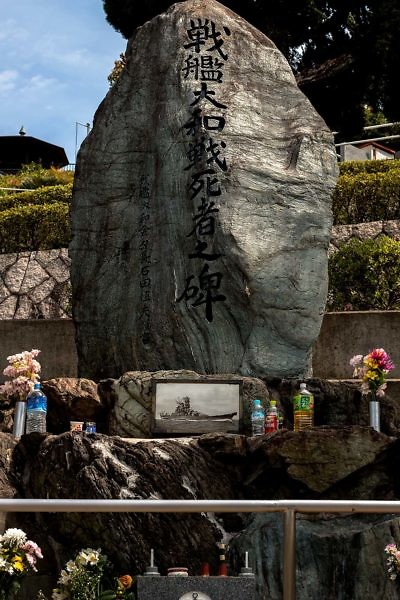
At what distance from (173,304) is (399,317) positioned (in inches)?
115

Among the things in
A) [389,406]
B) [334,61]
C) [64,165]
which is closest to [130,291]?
[389,406]

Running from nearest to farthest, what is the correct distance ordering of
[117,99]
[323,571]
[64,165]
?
[323,571], [117,99], [64,165]

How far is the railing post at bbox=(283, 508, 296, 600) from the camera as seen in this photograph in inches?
170

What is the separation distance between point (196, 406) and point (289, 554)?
3617 millimetres

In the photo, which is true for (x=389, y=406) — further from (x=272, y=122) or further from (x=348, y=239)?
(x=348, y=239)

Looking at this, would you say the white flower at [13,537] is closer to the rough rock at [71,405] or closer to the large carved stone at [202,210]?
the rough rock at [71,405]

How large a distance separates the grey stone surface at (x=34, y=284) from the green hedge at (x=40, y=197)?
2239 mm

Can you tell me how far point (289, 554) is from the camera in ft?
14.4

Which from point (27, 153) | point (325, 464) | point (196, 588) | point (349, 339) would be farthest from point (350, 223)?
point (27, 153)

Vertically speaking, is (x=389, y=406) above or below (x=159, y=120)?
below

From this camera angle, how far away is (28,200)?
739 inches

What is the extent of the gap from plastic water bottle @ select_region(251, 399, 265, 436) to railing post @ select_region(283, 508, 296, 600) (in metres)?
3.36

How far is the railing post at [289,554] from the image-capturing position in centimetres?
433

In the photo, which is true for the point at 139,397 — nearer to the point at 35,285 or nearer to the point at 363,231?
the point at 363,231
